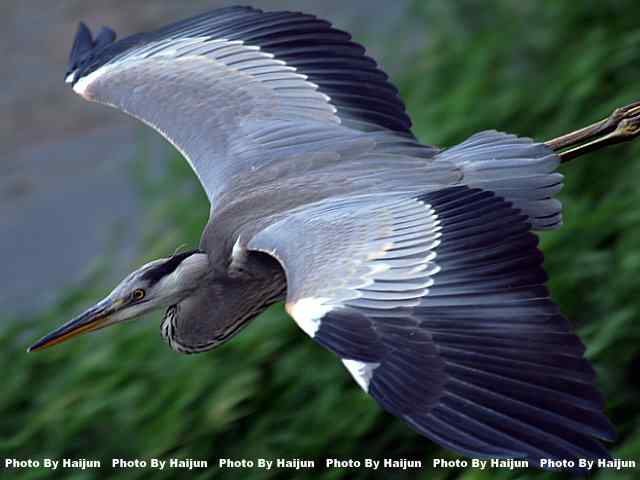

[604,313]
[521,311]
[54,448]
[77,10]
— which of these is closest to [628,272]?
[604,313]

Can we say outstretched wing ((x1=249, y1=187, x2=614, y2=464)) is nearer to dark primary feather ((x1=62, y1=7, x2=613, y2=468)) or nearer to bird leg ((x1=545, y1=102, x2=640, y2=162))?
dark primary feather ((x1=62, y1=7, x2=613, y2=468))

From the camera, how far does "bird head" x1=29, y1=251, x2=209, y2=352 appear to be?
412 centimetres

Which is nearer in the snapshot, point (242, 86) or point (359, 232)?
point (359, 232)

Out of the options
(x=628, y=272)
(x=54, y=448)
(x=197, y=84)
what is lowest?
(x=54, y=448)

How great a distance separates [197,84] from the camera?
4789mm

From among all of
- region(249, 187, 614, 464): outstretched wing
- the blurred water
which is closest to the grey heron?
region(249, 187, 614, 464): outstretched wing

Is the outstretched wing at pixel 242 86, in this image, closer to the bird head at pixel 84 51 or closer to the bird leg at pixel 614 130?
the bird head at pixel 84 51

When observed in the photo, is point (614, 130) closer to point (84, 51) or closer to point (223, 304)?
point (223, 304)

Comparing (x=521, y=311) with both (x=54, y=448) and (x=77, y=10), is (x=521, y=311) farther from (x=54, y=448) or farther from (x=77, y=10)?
(x=77, y=10)

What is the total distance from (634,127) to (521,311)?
4.96ft

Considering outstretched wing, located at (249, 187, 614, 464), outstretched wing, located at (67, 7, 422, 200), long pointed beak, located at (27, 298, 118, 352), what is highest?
outstretched wing, located at (67, 7, 422, 200)

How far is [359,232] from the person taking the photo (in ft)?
11.7

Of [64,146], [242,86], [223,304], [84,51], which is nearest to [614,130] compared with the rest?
[242,86]

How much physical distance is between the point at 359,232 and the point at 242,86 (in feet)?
4.43
